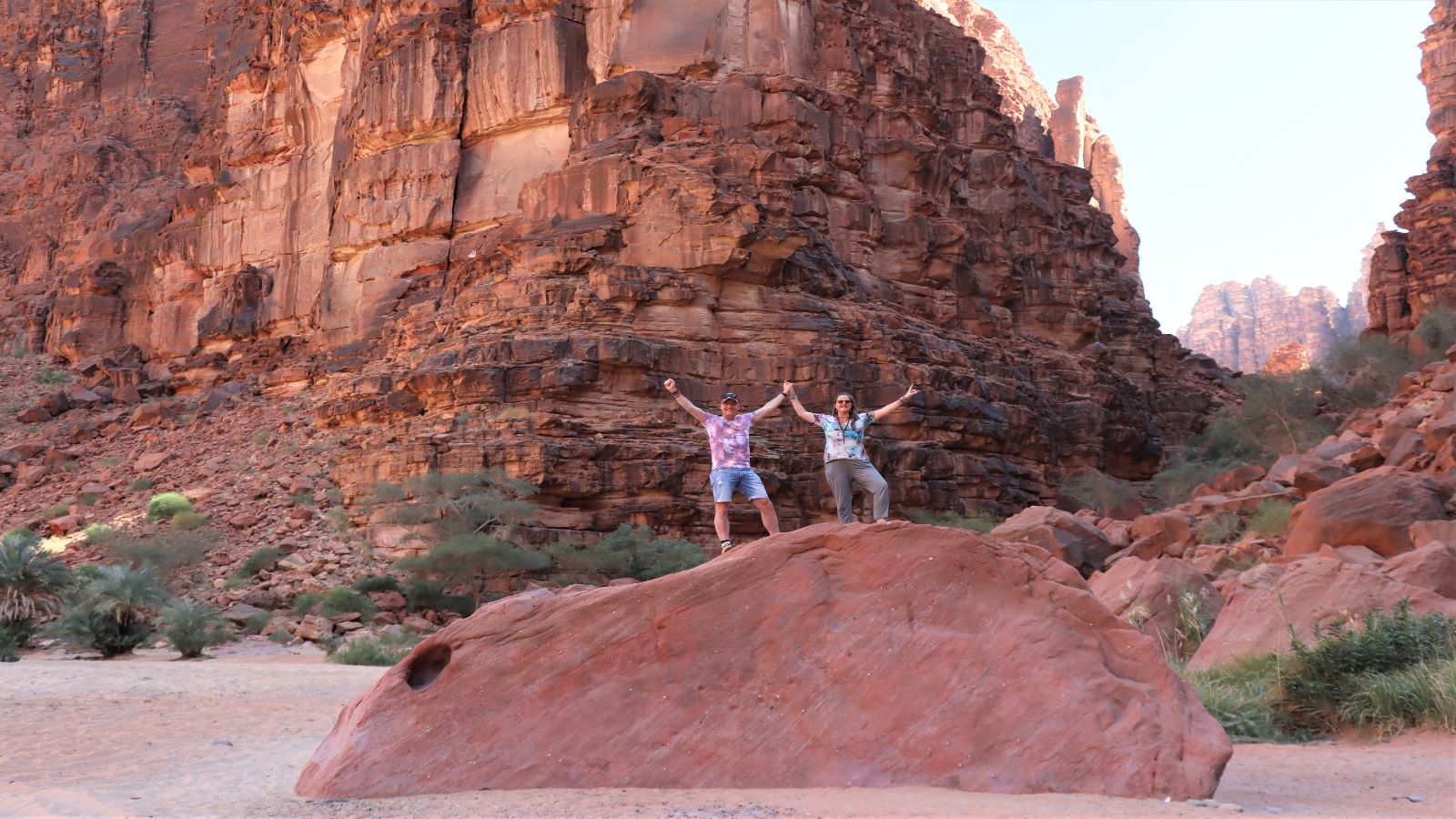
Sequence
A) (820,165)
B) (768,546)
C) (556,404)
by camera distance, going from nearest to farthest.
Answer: (768,546)
(556,404)
(820,165)

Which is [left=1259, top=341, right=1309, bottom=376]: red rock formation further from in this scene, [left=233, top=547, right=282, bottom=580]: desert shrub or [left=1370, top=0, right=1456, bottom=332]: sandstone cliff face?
[left=233, top=547, right=282, bottom=580]: desert shrub

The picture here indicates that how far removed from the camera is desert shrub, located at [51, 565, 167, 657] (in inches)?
710

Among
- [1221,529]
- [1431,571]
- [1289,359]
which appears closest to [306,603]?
[1221,529]

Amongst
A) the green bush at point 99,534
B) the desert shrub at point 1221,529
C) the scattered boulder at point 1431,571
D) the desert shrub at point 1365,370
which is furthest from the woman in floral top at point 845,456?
the desert shrub at point 1365,370

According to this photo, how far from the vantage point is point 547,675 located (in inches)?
255

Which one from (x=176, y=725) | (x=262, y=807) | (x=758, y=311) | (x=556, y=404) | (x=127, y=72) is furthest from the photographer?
(x=127, y=72)

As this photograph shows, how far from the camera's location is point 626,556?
25.1 meters

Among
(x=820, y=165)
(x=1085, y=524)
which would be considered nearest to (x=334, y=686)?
(x=1085, y=524)

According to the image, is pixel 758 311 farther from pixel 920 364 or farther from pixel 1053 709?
pixel 1053 709

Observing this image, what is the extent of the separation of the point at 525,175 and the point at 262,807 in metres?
38.6

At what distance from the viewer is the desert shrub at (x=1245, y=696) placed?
28.3 feet

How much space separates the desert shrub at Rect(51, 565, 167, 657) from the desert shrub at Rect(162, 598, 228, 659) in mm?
424

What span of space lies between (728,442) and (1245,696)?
4572mm

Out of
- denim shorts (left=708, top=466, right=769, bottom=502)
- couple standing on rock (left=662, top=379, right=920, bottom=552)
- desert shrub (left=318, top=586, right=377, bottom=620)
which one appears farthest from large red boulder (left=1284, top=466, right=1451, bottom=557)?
desert shrub (left=318, top=586, right=377, bottom=620)
